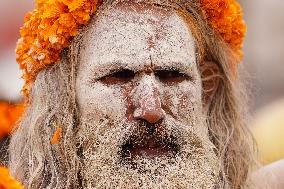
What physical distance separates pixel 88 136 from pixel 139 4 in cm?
78

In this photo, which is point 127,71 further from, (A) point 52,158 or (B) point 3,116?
(B) point 3,116

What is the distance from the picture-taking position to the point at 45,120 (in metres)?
4.25

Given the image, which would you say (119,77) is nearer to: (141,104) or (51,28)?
(141,104)

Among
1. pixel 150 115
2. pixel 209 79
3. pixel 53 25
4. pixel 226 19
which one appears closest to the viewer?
pixel 150 115

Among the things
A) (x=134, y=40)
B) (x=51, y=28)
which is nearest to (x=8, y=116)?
(x=51, y=28)

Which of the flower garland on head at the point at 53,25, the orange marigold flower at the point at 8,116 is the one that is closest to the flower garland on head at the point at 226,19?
the flower garland on head at the point at 53,25

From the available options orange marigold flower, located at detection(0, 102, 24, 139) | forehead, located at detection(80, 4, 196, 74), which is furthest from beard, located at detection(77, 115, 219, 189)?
orange marigold flower, located at detection(0, 102, 24, 139)

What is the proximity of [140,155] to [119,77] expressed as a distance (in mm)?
445

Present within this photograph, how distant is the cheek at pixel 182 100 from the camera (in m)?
4.12

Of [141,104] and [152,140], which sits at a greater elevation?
[141,104]

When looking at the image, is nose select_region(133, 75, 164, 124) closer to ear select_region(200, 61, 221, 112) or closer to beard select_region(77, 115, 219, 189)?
beard select_region(77, 115, 219, 189)

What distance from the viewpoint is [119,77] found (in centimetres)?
414

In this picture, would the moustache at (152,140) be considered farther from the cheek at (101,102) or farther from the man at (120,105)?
the cheek at (101,102)

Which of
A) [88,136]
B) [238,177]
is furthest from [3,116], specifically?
[238,177]
